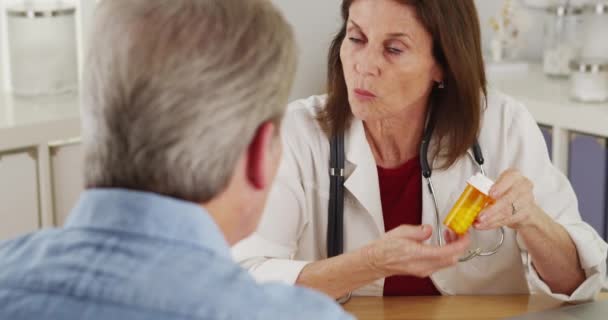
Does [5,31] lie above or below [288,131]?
above

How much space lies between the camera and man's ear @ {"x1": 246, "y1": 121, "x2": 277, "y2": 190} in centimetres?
105

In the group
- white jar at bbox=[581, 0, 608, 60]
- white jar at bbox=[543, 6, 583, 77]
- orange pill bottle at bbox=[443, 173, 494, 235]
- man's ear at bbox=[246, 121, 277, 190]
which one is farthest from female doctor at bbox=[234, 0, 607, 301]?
white jar at bbox=[543, 6, 583, 77]

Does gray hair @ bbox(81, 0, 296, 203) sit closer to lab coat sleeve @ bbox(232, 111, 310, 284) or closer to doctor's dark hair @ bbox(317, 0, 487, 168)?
lab coat sleeve @ bbox(232, 111, 310, 284)

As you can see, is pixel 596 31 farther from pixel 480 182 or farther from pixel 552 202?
pixel 480 182

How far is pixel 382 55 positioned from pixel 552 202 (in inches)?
19.3

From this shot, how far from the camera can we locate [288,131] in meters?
2.21

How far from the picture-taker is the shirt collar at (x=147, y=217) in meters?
0.98

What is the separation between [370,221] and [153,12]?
1.25 m

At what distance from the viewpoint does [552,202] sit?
84.0 inches

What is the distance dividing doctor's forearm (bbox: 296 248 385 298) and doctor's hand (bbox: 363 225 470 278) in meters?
0.04

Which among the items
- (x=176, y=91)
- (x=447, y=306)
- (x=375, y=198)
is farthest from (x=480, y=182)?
(x=176, y=91)

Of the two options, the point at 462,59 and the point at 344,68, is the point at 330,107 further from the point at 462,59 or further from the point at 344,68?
the point at 462,59

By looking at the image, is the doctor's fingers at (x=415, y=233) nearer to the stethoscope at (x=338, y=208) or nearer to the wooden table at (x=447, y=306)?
the wooden table at (x=447, y=306)

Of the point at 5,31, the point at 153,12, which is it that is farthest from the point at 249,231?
the point at 5,31
